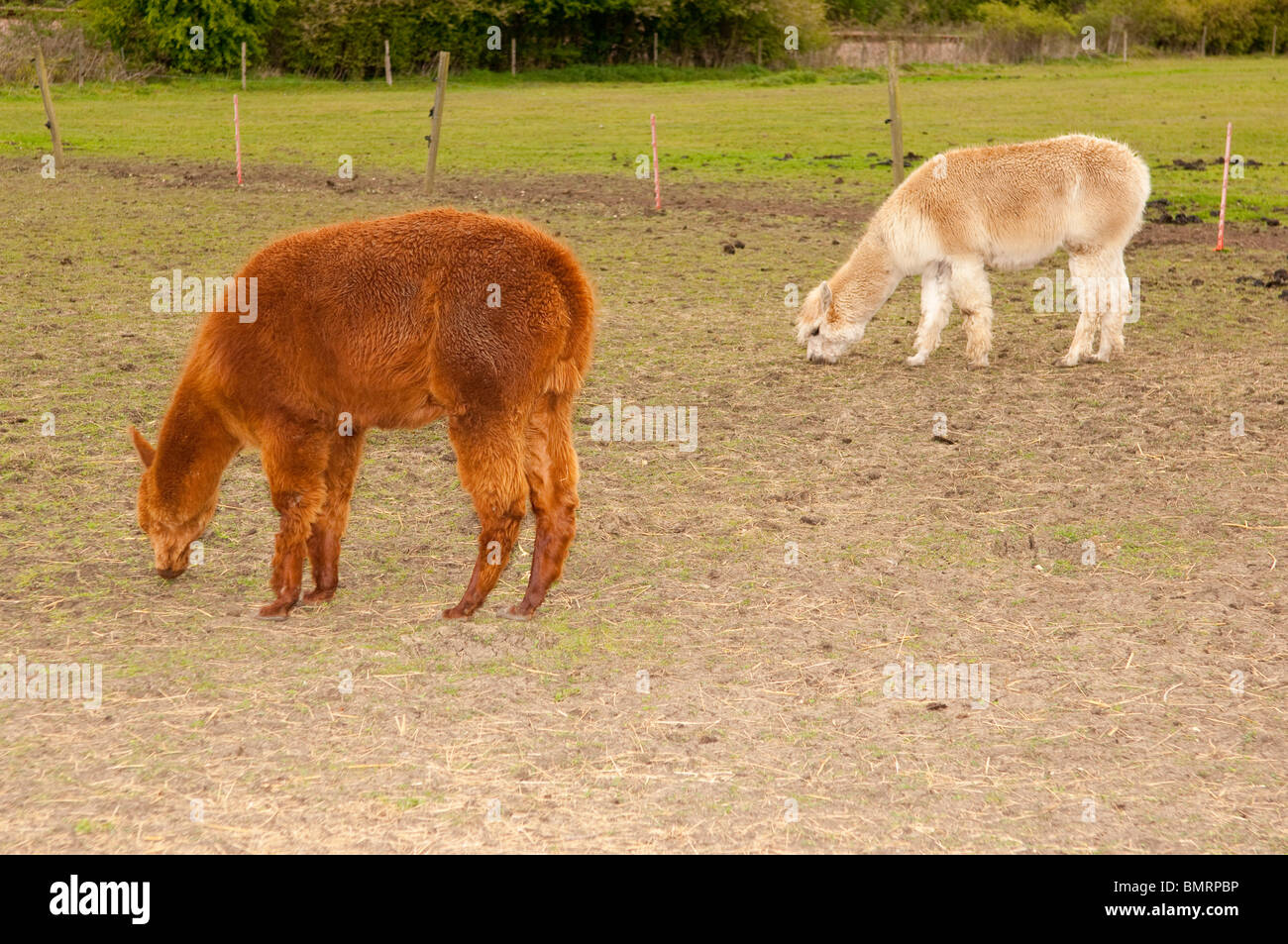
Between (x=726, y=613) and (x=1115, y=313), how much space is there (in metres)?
6.06

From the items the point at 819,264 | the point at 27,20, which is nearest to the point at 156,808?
the point at 819,264

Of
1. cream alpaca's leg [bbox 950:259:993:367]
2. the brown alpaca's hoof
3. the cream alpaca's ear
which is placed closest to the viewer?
the brown alpaca's hoof

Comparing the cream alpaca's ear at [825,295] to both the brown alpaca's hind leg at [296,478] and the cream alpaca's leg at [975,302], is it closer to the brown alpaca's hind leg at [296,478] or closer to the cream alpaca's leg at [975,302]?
the cream alpaca's leg at [975,302]

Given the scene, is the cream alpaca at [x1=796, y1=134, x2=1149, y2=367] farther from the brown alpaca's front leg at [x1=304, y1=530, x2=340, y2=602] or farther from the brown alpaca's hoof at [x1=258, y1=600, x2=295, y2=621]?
the brown alpaca's hoof at [x1=258, y1=600, x2=295, y2=621]

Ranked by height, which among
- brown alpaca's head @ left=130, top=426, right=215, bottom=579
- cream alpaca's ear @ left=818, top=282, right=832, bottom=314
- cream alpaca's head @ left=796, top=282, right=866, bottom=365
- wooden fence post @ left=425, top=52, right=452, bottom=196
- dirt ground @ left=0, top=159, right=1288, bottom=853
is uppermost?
wooden fence post @ left=425, top=52, right=452, bottom=196

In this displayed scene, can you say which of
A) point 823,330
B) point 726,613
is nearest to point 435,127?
point 823,330

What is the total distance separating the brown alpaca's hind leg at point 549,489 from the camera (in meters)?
5.52

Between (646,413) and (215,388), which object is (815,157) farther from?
(215,388)

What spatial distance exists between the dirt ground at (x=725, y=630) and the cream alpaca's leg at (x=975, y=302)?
212mm

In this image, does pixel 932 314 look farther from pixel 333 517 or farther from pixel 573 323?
pixel 333 517

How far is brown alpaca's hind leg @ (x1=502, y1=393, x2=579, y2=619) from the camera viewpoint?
552 centimetres

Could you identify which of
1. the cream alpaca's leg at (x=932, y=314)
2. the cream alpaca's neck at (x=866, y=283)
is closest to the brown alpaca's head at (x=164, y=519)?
the cream alpaca's neck at (x=866, y=283)

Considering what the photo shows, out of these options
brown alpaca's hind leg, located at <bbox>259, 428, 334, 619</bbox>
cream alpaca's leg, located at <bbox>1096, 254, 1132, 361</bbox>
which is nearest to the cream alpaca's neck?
cream alpaca's leg, located at <bbox>1096, 254, 1132, 361</bbox>

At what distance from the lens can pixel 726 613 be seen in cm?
580
